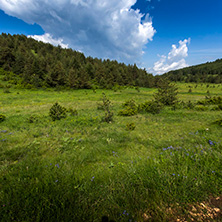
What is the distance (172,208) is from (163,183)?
0.51m

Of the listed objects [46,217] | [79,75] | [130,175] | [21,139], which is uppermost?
[79,75]

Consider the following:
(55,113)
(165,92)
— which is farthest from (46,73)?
(165,92)

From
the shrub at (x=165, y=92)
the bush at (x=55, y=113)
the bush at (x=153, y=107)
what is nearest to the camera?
the bush at (x=55, y=113)

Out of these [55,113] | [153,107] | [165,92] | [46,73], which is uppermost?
[46,73]

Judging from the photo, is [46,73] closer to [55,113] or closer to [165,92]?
[55,113]

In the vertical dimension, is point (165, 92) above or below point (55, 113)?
above

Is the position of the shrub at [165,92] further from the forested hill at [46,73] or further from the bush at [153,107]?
the forested hill at [46,73]

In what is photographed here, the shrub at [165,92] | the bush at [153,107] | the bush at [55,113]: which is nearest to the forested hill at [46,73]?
the bush at [55,113]

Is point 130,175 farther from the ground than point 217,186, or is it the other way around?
point 217,186

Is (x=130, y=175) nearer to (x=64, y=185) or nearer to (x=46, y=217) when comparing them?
(x=64, y=185)

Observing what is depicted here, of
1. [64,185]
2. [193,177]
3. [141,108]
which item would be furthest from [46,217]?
[141,108]

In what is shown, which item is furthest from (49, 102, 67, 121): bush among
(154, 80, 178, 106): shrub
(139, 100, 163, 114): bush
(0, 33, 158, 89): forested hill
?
(0, 33, 158, 89): forested hill

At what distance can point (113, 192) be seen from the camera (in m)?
2.18

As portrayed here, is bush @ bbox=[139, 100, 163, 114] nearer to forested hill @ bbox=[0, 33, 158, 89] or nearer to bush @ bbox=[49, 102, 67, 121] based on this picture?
bush @ bbox=[49, 102, 67, 121]
